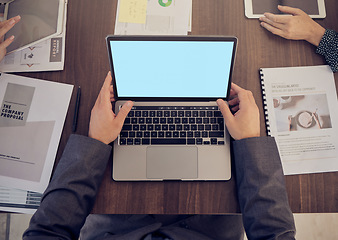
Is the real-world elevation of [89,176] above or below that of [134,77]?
below

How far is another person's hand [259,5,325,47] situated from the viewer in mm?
935

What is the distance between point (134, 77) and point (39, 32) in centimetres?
43

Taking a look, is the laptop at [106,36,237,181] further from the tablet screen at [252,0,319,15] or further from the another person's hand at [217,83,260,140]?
the tablet screen at [252,0,319,15]

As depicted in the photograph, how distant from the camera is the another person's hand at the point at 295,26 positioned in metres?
0.94

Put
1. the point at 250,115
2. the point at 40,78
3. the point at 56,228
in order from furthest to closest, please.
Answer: the point at 40,78, the point at 250,115, the point at 56,228

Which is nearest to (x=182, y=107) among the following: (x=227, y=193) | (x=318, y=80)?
(x=227, y=193)

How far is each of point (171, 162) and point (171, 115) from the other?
0.15 meters

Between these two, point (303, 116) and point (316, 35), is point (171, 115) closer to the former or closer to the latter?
point (303, 116)

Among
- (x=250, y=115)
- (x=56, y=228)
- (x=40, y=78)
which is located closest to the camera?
(x=56, y=228)

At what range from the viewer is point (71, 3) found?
1.00 meters

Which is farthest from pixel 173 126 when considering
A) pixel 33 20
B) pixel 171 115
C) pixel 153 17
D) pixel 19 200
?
pixel 33 20

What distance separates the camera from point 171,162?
2.72 ft

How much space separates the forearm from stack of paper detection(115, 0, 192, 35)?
1.53 ft

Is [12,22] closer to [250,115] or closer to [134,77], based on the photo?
[134,77]
